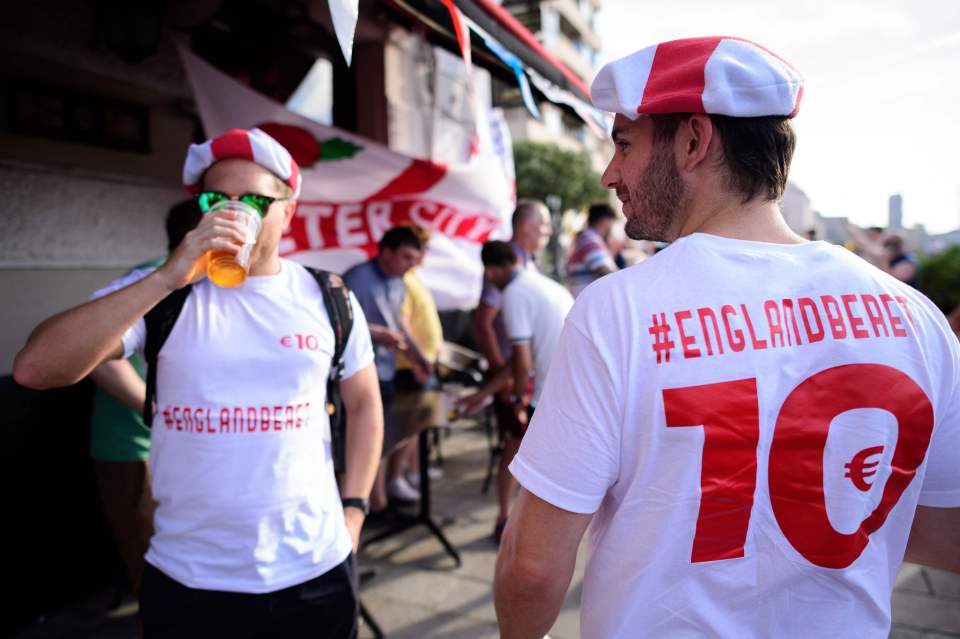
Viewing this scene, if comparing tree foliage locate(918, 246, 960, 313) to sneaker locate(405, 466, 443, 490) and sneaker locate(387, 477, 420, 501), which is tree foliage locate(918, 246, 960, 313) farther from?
sneaker locate(387, 477, 420, 501)

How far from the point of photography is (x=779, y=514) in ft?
3.04

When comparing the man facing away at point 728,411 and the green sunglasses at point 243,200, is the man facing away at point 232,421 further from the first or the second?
the man facing away at point 728,411

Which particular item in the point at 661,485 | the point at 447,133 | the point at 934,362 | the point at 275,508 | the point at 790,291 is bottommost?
the point at 275,508

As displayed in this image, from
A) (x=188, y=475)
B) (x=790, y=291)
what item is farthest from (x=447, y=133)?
(x=790, y=291)

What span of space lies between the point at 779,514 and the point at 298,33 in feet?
16.9

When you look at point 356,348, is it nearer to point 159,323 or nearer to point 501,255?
point 159,323

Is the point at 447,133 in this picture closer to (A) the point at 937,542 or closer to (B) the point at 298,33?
(B) the point at 298,33

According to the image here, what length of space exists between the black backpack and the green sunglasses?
216 mm

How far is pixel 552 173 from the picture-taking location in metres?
36.1

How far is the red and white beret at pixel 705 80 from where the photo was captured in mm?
943

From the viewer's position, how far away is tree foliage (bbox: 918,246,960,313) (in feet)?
32.2

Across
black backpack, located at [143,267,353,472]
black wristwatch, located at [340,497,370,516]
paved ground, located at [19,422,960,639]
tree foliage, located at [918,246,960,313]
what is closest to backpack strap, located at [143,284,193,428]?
black backpack, located at [143,267,353,472]

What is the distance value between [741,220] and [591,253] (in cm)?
476

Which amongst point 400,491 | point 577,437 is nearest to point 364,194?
point 400,491
